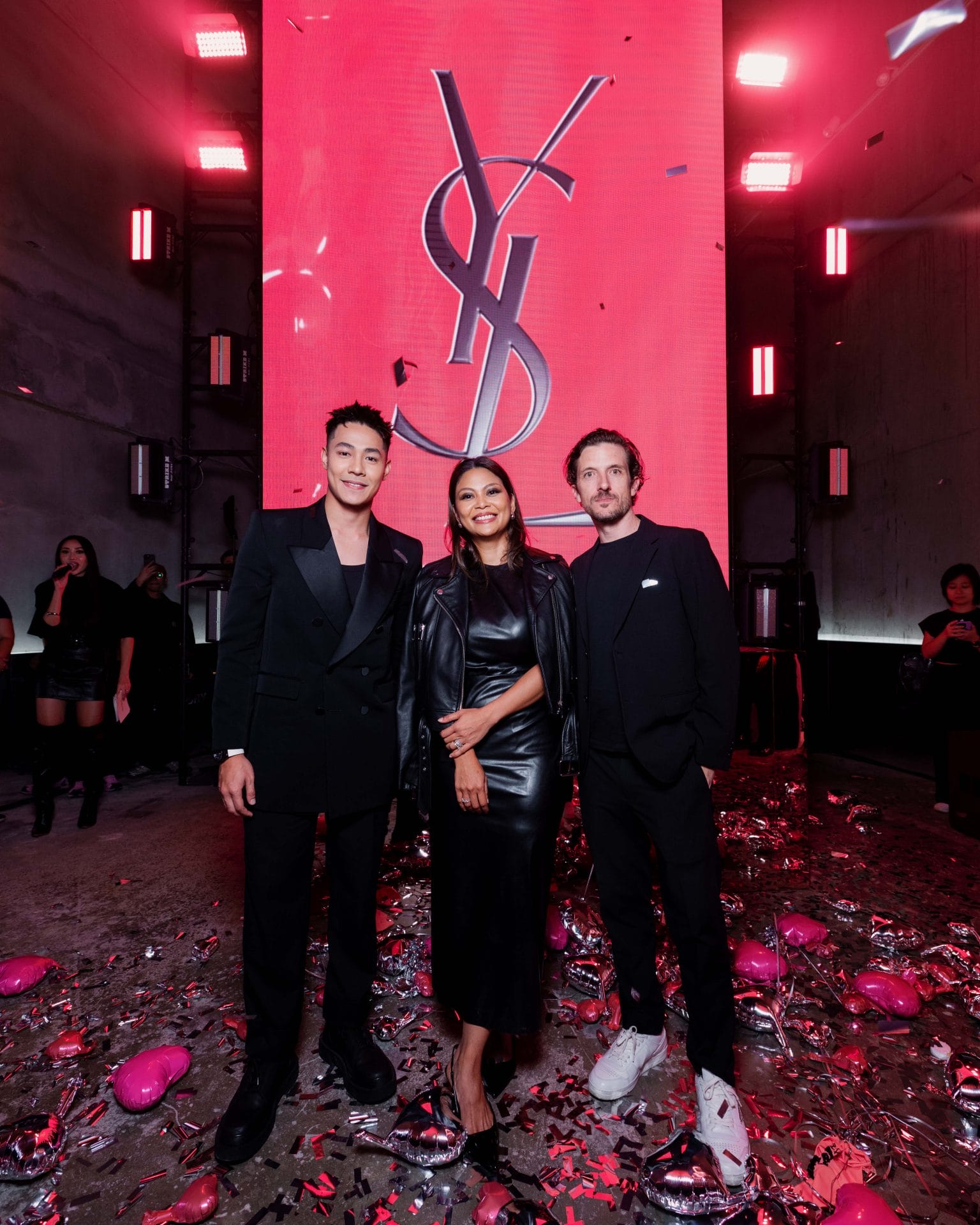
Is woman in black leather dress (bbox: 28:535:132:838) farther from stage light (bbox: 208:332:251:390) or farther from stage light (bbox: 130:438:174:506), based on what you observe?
stage light (bbox: 208:332:251:390)

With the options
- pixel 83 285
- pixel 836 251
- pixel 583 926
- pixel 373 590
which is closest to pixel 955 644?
pixel 583 926

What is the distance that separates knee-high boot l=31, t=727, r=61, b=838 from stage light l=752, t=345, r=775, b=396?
680 centimetres

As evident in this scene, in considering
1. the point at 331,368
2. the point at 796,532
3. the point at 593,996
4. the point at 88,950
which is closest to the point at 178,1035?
the point at 88,950

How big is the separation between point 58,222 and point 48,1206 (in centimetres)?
769

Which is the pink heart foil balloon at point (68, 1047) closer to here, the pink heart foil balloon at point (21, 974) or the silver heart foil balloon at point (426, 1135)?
the pink heart foil balloon at point (21, 974)

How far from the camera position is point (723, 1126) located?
1.55 meters

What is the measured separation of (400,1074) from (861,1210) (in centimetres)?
124

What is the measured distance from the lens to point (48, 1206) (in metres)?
1.46

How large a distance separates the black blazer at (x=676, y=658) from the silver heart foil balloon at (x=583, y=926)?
135 centimetres

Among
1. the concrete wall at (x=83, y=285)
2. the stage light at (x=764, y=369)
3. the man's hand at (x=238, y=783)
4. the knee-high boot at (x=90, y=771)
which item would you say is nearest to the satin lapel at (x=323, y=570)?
the man's hand at (x=238, y=783)

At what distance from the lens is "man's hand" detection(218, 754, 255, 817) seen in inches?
64.9

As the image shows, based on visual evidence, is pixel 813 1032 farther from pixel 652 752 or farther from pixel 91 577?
pixel 91 577

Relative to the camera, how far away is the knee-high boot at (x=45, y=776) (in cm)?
404

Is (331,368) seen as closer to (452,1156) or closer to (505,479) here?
(505,479)
